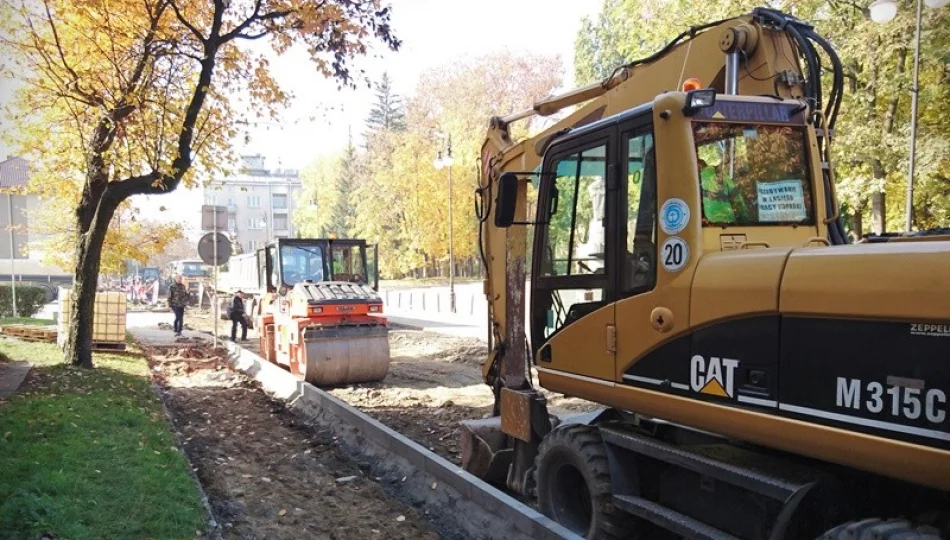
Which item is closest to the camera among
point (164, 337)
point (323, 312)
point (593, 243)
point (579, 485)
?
point (593, 243)

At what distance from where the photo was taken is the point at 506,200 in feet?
17.5

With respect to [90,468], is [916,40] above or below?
above

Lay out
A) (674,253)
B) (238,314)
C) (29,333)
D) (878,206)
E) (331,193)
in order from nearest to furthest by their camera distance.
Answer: (674,253) → (29,333) → (878,206) → (238,314) → (331,193)

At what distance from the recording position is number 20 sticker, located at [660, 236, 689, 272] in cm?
401

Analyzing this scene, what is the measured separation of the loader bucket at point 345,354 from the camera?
12039mm

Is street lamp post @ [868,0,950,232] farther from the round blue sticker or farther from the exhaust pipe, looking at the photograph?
the round blue sticker

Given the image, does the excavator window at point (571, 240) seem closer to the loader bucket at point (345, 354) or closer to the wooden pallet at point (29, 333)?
the loader bucket at point (345, 354)

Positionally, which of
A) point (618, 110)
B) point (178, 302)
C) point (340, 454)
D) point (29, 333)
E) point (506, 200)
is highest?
point (618, 110)

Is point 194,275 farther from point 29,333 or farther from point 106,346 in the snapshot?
point 106,346

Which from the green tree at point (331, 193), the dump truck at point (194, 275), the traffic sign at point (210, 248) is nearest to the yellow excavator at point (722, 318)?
the traffic sign at point (210, 248)

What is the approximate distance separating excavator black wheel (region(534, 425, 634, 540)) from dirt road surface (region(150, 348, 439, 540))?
45.6 inches

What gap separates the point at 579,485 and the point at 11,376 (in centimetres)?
884

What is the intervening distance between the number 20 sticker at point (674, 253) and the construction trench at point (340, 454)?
6.25ft

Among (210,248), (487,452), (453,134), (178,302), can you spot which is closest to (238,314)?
(178,302)
